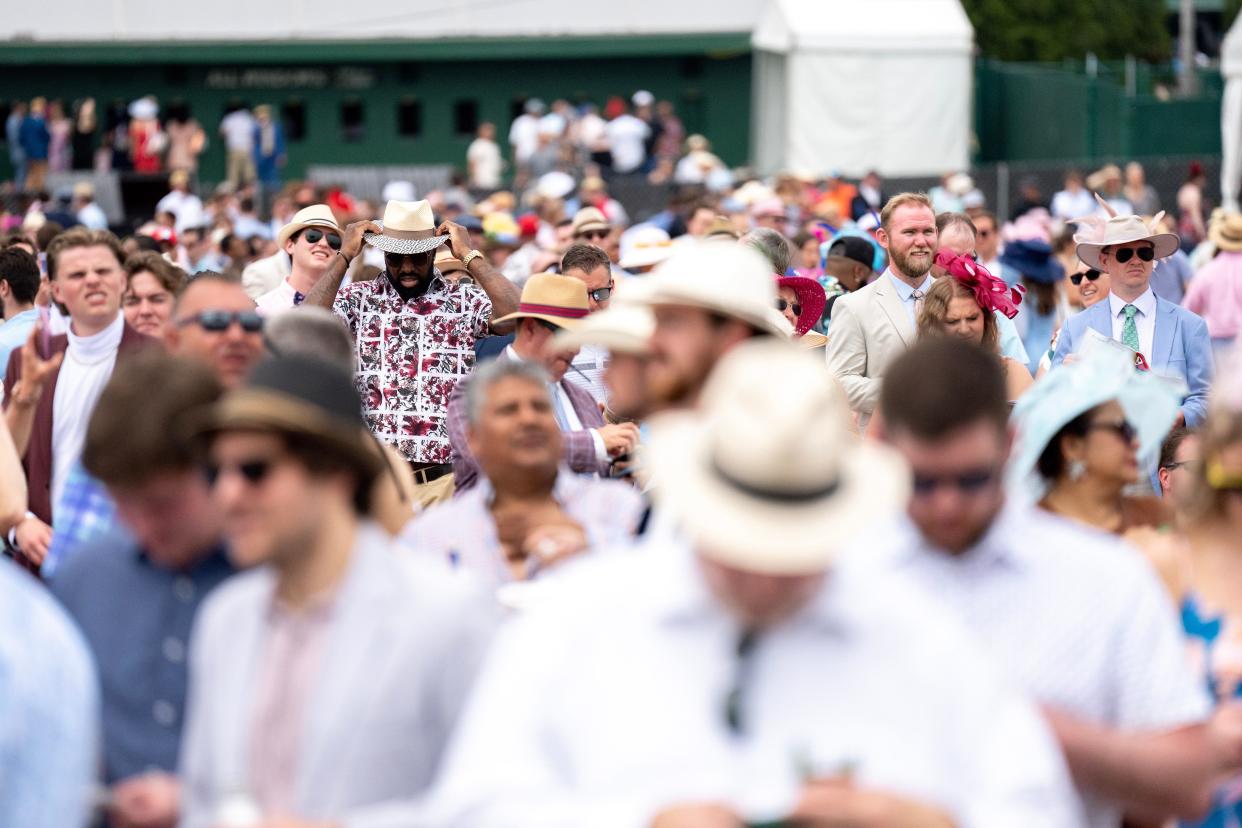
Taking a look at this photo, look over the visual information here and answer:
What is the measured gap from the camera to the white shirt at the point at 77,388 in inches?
284

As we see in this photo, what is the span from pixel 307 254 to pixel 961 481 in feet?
22.9

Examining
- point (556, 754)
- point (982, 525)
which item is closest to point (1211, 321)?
point (982, 525)

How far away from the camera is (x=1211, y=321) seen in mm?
13172

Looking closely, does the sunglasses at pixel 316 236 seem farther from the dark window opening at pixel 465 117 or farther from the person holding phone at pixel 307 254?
the dark window opening at pixel 465 117

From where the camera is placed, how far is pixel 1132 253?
9.84 meters

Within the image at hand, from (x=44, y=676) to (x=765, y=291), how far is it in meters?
2.06

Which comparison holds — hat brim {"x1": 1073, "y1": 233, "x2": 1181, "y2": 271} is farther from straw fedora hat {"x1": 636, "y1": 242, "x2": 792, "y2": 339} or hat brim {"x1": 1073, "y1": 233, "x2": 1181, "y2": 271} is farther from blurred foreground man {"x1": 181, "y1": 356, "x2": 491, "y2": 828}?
blurred foreground man {"x1": 181, "y1": 356, "x2": 491, "y2": 828}

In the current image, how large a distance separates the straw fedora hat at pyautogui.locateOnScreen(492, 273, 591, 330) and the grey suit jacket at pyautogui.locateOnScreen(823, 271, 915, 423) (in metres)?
1.65

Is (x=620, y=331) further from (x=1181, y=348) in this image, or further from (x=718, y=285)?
(x=1181, y=348)

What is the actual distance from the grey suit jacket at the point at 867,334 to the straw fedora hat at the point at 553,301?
1.65m

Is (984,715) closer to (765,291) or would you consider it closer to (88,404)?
(765,291)

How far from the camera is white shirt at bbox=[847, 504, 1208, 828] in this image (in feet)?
12.5

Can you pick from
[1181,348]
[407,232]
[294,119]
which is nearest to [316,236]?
[407,232]

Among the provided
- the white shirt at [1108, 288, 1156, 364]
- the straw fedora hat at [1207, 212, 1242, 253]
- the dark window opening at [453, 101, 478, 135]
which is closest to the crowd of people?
the white shirt at [1108, 288, 1156, 364]
